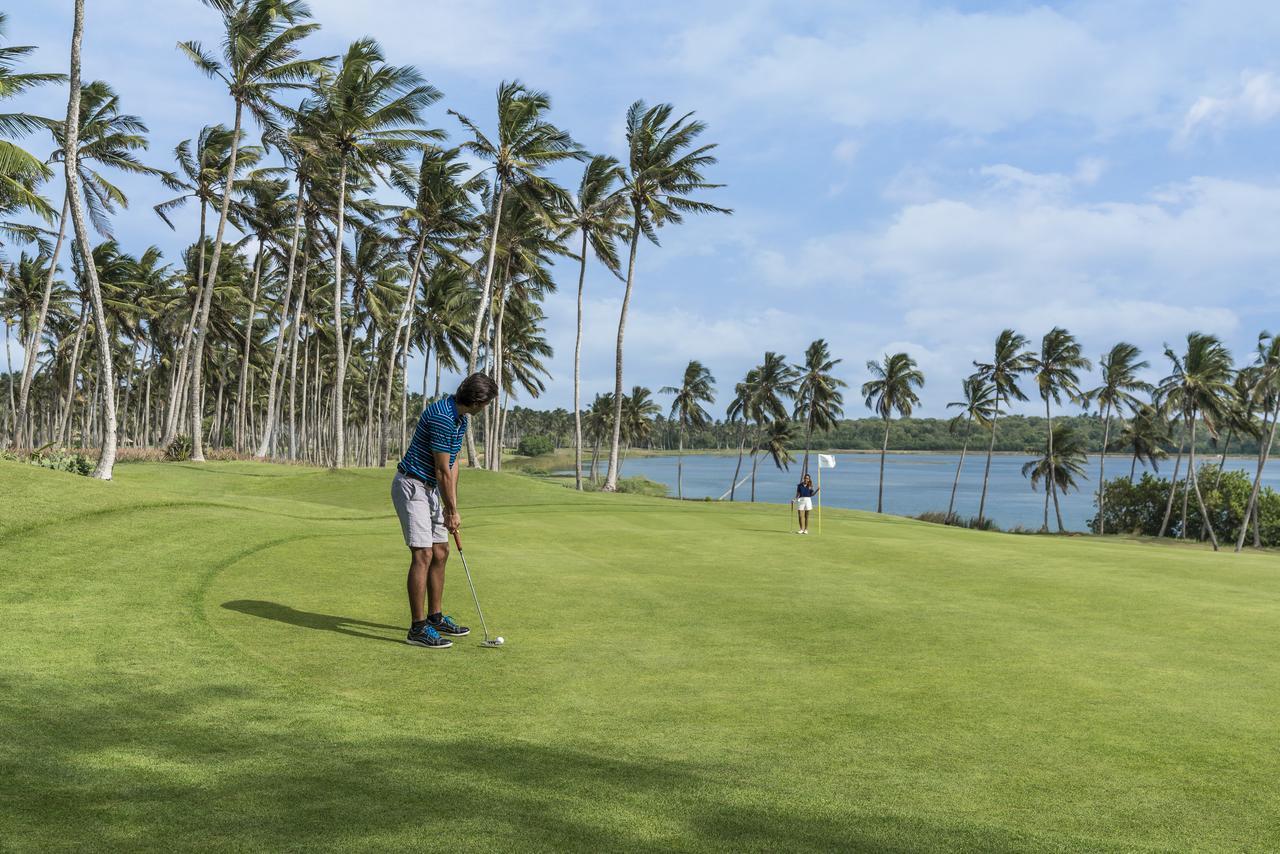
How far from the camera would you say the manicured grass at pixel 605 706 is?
4031mm

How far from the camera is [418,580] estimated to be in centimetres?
778

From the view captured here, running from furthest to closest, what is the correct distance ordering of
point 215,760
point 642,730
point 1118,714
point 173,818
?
point 1118,714 → point 642,730 → point 215,760 → point 173,818

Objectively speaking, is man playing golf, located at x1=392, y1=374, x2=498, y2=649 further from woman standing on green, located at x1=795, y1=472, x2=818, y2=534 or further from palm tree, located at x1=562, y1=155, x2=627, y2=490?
palm tree, located at x1=562, y1=155, x2=627, y2=490

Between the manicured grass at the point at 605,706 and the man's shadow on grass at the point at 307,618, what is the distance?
0.06 meters

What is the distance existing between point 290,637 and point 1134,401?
79.4 metres

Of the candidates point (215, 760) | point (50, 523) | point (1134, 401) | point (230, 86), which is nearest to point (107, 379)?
point (50, 523)

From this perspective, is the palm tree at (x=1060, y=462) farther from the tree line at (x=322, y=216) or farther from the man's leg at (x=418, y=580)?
the man's leg at (x=418, y=580)

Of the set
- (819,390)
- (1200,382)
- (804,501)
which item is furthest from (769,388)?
(804,501)

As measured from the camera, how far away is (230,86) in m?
36.9

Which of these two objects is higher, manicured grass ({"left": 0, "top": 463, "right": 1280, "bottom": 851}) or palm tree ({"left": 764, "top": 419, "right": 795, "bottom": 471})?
palm tree ({"left": 764, "top": 419, "right": 795, "bottom": 471})

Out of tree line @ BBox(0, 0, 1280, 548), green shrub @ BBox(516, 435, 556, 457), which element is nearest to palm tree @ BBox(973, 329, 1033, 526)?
tree line @ BBox(0, 0, 1280, 548)

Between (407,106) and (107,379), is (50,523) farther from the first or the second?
(407,106)

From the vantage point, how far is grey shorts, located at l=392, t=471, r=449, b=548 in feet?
25.7

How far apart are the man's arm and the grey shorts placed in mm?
129
